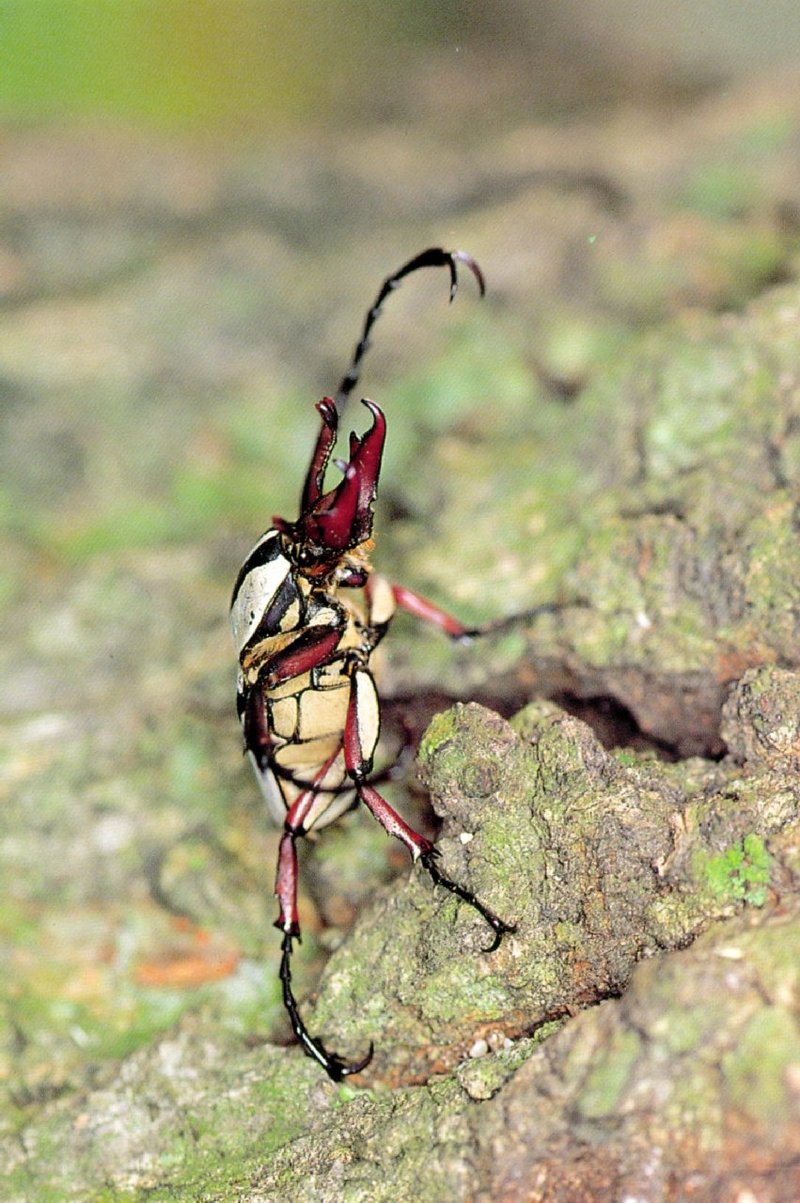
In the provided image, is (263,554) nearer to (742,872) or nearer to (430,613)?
(430,613)

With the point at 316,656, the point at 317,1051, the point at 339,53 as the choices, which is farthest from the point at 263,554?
the point at 339,53

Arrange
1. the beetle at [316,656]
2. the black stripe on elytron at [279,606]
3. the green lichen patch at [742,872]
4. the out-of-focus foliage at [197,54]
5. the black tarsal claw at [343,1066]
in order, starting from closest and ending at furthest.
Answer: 1. the green lichen patch at [742,872]
2. the black tarsal claw at [343,1066]
3. the beetle at [316,656]
4. the black stripe on elytron at [279,606]
5. the out-of-focus foliage at [197,54]

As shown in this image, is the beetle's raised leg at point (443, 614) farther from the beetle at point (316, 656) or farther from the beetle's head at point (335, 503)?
the beetle's head at point (335, 503)

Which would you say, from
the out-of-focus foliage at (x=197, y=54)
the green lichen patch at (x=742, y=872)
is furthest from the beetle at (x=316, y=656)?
the out-of-focus foliage at (x=197, y=54)

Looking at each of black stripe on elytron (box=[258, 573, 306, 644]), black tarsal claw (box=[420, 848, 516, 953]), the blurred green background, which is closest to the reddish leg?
black stripe on elytron (box=[258, 573, 306, 644])

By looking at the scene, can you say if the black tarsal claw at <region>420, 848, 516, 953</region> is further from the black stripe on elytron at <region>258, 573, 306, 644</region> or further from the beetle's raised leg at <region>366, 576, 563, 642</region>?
the beetle's raised leg at <region>366, 576, 563, 642</region>

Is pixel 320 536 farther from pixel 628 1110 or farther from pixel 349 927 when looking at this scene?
pixel 628 1110

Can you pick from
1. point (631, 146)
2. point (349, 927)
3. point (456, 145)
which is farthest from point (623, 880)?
point (456, 145)
